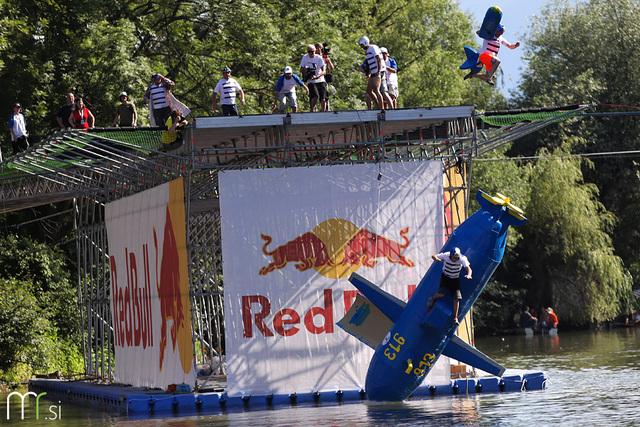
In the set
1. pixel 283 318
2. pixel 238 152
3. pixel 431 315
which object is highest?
pixel 238 152

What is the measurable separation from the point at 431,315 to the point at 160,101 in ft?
29.3

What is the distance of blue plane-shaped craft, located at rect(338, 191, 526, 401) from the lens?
60.7ft

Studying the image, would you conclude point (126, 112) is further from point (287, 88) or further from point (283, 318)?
point (283, 318)

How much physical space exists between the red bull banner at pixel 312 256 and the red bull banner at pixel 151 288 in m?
1.28

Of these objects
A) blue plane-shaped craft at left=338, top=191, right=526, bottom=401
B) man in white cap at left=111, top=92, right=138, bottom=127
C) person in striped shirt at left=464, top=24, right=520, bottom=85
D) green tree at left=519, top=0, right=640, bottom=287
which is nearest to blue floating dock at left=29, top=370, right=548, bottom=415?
blue plane-shaped craft at left=338, top=191, right=526, bottom=401

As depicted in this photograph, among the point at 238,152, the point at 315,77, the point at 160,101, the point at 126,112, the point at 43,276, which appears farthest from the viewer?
the point at 43,276

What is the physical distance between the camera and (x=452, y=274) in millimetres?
18172

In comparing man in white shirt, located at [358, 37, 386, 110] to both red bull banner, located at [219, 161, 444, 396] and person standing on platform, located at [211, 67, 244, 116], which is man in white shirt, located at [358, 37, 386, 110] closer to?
red bull banner, located at [219, 161, 444, 396]

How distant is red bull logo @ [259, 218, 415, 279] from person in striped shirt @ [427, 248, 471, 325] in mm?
2189

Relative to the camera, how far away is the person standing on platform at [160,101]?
76.6 ft

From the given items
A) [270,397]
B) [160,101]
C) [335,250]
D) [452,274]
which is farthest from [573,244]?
[452,274]

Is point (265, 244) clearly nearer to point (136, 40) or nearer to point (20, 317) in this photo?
point (20, 317)

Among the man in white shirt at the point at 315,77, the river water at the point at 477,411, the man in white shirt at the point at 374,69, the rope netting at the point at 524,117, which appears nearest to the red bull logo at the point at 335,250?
the river water at the point at 477,411

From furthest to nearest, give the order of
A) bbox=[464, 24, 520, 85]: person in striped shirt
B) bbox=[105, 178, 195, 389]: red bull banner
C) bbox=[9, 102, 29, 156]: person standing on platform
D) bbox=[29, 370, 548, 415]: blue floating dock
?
bbox=[9, 102, 29, 156]: person standing on platform
bbox=[464, 24, 520, 85]: person in striped shirt
bbox=[105, 178, 195, 389]: red bull banner
bbox=[29, 370, 548, 415]: blue floating dock
